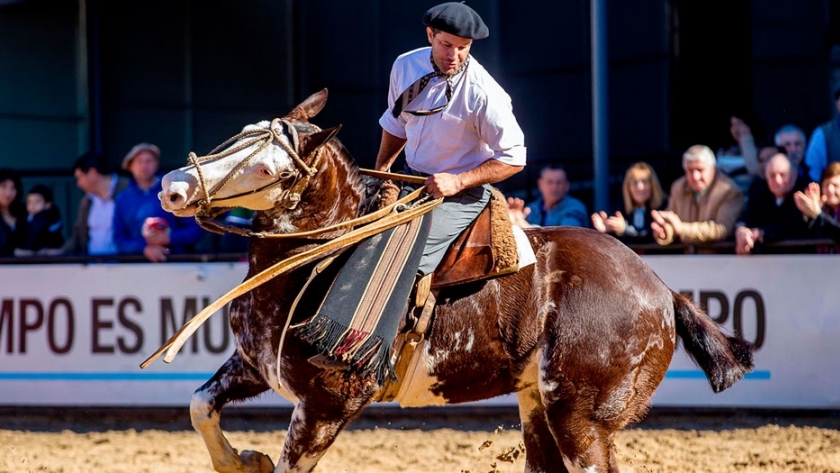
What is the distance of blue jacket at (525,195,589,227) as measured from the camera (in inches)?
329

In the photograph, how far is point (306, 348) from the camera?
15.0 feet

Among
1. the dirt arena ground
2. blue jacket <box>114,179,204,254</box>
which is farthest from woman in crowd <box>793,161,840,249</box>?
blue jacket <box>114,179,204,254</box>

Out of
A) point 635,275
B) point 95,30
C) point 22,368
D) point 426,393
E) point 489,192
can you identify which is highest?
point 95,30

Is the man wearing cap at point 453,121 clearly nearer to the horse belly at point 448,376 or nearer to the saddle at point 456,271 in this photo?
the saddle at point 456,271

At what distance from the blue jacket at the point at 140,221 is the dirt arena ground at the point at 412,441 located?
4.23 feet

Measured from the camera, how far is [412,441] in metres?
7.68

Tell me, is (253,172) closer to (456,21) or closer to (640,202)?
(456,21)

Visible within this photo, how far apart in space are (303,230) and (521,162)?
960 millimetres

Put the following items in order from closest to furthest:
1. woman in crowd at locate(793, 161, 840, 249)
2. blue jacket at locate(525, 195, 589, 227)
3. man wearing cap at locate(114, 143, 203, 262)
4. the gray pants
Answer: the gray pants, woman in crowd at locate(793, 161, 840, 249), blue jacket at locate(525, 195, 589, 227), man wearing cap at locate(114, 143, 203, 262)

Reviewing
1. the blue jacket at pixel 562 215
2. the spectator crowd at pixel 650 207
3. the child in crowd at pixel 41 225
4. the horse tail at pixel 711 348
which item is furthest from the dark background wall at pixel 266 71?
the horse tail at pixel 711 348

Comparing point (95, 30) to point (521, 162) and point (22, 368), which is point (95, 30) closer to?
point (22, 368)

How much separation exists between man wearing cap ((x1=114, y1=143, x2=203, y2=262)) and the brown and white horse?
378 cm

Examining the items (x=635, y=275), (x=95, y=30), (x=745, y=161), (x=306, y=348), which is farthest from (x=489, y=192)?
(x=95, y=30)

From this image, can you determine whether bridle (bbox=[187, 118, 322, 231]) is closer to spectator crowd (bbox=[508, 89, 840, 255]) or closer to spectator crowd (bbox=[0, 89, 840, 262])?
spectator crowd (bbox=[0, 89, 840, 262])
